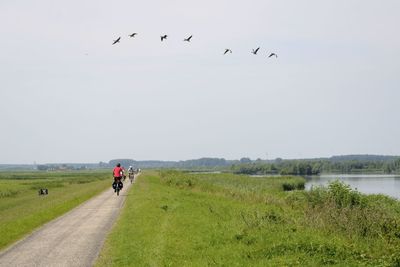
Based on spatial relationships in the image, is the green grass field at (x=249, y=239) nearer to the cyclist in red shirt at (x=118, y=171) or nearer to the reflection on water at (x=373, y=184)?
the cyclist in red shirt at (x=118, y=171)

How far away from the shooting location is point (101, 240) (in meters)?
18.9

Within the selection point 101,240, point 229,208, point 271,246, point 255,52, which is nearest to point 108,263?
point 101,240

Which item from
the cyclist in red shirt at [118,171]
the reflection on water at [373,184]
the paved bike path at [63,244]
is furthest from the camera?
the reflection on water at [373,184]

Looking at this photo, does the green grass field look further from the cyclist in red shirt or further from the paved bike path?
the cyclist in red shirt

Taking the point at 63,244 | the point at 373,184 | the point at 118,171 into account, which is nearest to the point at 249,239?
the point at 63,244

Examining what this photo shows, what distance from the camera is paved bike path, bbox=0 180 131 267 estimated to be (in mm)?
15586

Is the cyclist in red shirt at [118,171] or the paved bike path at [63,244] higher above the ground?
the cyclist in red shirt at [118,171]

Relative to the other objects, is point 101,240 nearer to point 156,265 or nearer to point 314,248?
point 156,265

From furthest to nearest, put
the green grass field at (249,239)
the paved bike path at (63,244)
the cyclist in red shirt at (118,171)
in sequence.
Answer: the cyclist in red shirt at (118,171) < the paved bike path at (63,244) < the green grass field at (249,239)

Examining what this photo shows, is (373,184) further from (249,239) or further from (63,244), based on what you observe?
(63,244)

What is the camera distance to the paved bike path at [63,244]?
51.1 ft

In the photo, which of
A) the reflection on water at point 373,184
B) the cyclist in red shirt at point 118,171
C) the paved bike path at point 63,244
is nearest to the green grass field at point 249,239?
the paved bike path at point 63,244

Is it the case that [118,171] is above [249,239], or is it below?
above

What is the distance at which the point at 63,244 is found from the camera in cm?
1841
